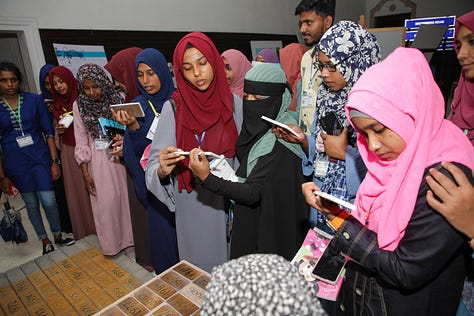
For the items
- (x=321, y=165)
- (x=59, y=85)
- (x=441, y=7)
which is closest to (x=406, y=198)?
(x=321, y=165)

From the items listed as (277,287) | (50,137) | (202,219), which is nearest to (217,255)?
(202,219)

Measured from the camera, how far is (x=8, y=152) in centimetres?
282

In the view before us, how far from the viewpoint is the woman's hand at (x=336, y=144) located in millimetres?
1430

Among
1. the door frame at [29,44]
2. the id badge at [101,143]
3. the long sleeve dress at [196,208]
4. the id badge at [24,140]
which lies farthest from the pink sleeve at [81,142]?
the door frame at [29,44]

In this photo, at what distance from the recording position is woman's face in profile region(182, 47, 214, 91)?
5.49 feet

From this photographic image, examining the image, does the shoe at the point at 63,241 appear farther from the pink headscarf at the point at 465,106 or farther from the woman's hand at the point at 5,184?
the pink headscarf at the point at 465,106

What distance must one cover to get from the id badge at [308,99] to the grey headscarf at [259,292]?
6.88 ft

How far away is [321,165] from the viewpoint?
5.14 ft

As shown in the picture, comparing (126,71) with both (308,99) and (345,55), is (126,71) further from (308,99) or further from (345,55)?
(345,55)

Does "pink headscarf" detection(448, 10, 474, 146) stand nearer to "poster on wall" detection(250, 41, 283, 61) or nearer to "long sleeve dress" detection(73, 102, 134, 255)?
"long sleeve dress" detection(73, 102, 134, 255)

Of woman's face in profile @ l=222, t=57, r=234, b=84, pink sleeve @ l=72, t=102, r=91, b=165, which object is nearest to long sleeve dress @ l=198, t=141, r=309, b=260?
pink sleeve @ l=72, t=102, r=91, b=165

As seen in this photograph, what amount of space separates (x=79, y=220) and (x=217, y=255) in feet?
7.00

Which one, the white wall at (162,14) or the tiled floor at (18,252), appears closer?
the tiled floor at (18,252)

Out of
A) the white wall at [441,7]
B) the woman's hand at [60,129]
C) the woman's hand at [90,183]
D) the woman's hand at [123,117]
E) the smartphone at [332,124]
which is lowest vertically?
the woman's hand at [90,183]
